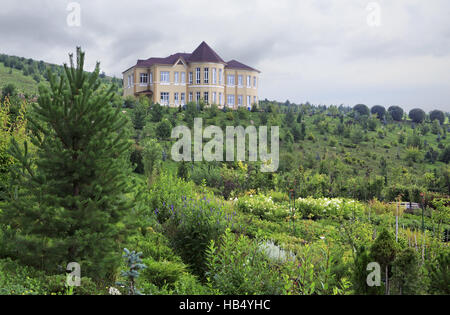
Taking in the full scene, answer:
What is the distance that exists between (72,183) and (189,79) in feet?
121

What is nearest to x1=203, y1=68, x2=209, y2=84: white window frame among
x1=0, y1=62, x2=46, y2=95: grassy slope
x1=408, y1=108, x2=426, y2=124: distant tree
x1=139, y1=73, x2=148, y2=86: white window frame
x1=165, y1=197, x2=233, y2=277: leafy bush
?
x1=139, y1=73, x2=148, y2=86: white window frame

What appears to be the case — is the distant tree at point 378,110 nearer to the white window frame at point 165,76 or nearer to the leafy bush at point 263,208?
the white window frame at point 165,76

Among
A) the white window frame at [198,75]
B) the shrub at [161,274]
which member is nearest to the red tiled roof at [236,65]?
the white window frame at [198,75]

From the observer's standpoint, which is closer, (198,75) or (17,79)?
(198,75)

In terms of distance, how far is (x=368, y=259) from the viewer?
436 cm

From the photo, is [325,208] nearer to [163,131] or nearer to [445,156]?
[163,131]

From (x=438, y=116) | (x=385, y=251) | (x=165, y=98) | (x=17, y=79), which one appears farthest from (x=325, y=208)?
(x=438, y=116)

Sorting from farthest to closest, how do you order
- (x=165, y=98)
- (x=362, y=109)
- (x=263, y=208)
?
1. (x=362, y=109)
2. (x=165, y=98)
3. (x=263, y=208)

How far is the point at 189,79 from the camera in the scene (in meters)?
40.4

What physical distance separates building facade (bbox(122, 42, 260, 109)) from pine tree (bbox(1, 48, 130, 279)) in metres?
34.7

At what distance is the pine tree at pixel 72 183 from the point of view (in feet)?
14.4

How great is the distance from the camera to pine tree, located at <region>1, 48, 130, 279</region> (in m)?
4.39

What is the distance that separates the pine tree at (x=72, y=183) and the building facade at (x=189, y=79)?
34690 millimetres
